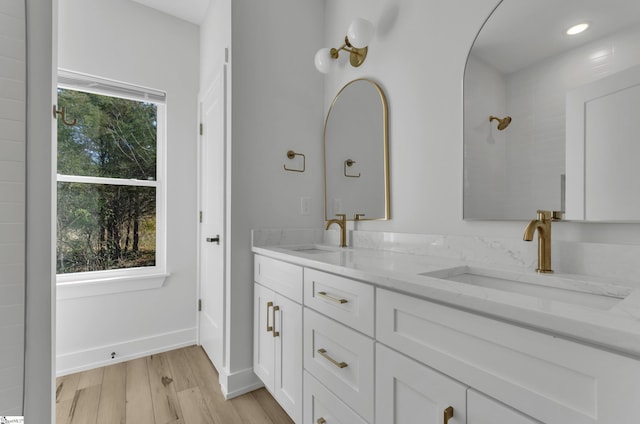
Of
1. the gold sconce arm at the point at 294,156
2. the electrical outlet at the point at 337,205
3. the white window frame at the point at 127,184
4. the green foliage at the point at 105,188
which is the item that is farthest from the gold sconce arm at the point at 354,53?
the green foliage at the point at 105,188

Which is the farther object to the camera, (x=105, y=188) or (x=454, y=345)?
(x=105, y=188)

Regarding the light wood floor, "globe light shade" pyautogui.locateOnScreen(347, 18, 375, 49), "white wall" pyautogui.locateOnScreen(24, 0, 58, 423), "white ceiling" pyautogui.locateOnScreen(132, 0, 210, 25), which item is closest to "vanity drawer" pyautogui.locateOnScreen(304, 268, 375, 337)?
the light wood floor

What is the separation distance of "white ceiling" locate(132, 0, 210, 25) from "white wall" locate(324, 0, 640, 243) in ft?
4.67

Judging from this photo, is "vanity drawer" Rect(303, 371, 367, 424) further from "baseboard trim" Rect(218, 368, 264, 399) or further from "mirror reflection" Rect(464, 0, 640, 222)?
"mirror reflection" Rect(464, 0, 640, 222)

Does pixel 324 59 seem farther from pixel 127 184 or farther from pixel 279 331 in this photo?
pixel 127 184

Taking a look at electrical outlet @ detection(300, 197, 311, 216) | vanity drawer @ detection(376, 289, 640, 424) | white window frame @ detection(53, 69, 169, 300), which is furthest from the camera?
white window frame @ detection(53, 69, 169, 300)

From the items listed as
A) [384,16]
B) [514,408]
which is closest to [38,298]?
[514,408]

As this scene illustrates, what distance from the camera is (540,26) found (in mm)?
1058

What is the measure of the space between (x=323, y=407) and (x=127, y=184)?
85.9 inches

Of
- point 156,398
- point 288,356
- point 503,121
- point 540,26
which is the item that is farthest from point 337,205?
point 156,398

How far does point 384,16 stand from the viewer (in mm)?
1659

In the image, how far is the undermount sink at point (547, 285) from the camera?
788mm

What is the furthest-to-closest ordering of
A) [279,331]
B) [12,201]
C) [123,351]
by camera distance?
[123,351] → [279,331] → [12,201]

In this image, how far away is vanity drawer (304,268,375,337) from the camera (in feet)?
3.29
